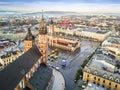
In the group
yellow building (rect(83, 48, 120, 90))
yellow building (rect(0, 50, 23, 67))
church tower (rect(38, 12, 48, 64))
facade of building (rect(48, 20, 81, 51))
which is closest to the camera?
yellow building (rect(83, 48, 120, 90))

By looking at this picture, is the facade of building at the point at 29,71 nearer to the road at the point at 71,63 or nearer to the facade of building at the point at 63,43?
the road at the point at 71,63

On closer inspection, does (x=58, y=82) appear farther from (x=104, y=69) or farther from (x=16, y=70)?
(x=16, y=70)

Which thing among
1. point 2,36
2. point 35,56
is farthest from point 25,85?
point 2,36

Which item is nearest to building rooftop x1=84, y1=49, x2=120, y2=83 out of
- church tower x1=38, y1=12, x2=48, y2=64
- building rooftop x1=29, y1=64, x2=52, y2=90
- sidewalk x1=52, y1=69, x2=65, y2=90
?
sidewalk x1=52, y1=69, x2=65, y2=90

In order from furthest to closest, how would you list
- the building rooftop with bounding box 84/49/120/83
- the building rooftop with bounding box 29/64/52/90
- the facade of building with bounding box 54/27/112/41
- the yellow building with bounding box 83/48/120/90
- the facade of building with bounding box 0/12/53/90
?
the facade of building with bounding box 54/27/112/41 → the building rooftop with bounding box 84/49/120/83 → the yellow building with bounding box 83/48/120/90 → the building rooftop with bounding box 29/64/52/90 → the facade of building with bounding box 0/12/53/90

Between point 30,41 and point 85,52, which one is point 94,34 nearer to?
point 85,52

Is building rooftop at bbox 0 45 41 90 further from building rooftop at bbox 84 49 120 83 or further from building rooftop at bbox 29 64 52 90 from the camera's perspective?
building rooftop at bbox 84 49 120 83
